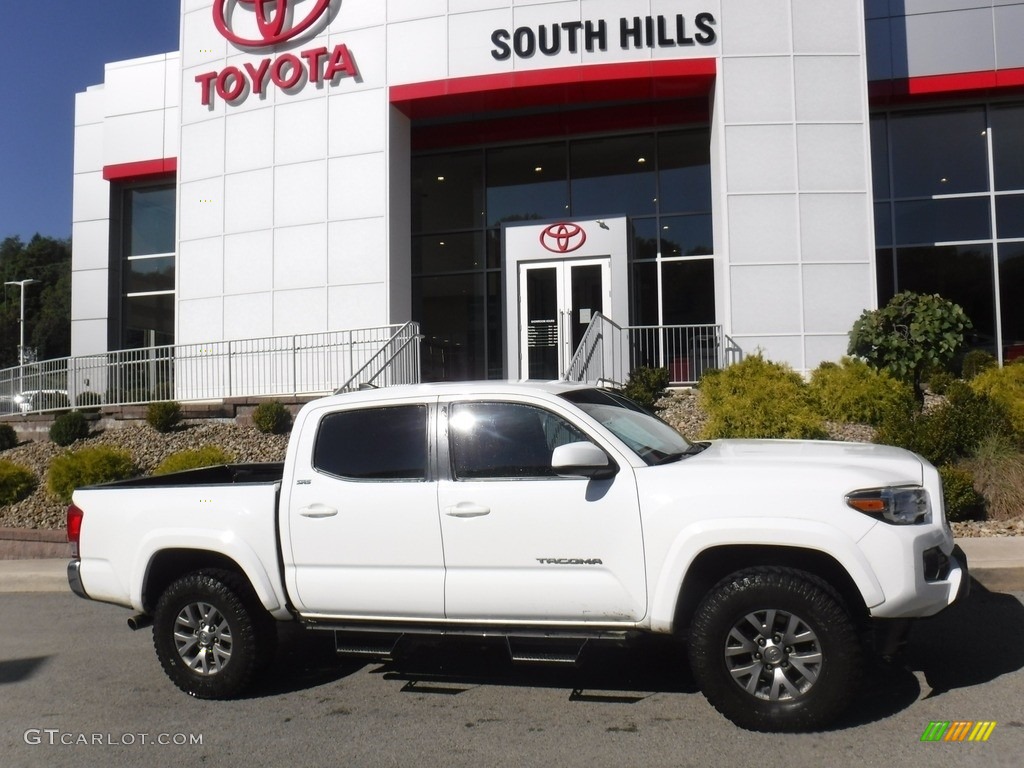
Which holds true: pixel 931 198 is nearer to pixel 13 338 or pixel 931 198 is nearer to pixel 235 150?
pixel 235 150

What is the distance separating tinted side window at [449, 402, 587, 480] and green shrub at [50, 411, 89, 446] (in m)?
12.2

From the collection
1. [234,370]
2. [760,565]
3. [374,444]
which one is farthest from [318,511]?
[234,370]

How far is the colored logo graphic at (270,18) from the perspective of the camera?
1820 centimetres

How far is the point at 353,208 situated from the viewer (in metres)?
17.8

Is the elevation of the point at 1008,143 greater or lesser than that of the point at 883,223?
greater

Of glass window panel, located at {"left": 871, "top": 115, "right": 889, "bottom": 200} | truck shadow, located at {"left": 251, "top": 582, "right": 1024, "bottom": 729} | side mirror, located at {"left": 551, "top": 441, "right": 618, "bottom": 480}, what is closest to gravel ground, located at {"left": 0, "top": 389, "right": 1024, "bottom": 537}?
Answer: truck shadow, located at {"left": 251, "top": 582, "right": 1024, "bottom": 729}

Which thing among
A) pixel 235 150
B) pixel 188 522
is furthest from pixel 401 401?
pixel 235 150

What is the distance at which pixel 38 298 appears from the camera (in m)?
80.8

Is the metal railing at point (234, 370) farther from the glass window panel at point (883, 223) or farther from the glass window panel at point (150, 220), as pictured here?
the glass window panel at point (883, 223)

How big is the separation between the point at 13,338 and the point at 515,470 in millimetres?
79939

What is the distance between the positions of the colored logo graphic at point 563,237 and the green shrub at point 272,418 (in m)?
7.14

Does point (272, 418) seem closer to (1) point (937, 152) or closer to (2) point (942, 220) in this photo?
(2) point (942, 220)

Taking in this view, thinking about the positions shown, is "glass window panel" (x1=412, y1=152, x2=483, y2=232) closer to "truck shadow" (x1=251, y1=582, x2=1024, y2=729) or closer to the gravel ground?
the gravel ground

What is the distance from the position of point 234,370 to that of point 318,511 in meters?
13.9
